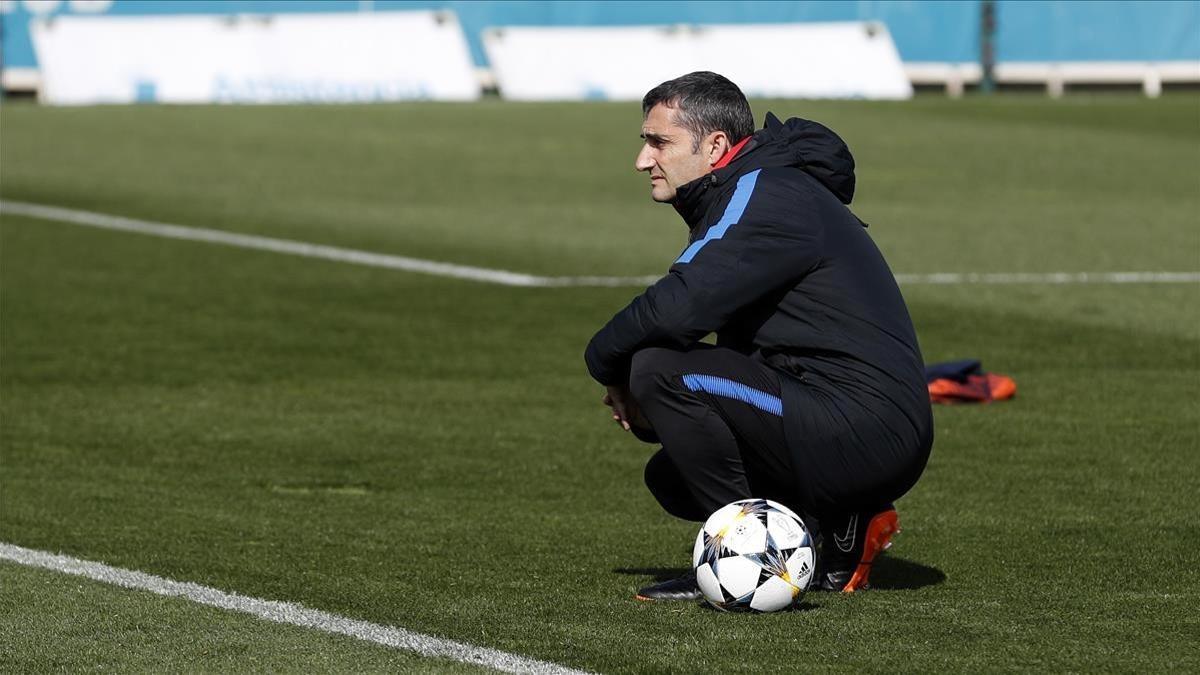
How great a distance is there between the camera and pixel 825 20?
34.6 m

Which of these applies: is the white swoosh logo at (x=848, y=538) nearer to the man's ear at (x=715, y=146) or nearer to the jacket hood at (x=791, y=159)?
the jacket hood at (x=791, y=159)

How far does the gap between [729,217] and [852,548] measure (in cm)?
111

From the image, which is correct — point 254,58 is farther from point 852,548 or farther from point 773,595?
point 773,595

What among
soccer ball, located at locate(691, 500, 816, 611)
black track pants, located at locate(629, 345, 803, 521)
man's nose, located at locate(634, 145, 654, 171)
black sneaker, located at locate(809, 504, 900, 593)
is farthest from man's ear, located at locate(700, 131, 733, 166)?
black sneaker, located at locate(809, 504, 900, 593)

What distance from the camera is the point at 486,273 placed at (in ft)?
51.3

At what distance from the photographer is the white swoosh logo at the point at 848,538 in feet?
21.7

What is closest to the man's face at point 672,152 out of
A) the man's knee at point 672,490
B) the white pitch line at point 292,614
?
the man's knee at point 672,490

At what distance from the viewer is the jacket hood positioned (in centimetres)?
639

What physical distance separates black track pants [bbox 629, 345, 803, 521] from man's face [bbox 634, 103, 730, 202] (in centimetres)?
51

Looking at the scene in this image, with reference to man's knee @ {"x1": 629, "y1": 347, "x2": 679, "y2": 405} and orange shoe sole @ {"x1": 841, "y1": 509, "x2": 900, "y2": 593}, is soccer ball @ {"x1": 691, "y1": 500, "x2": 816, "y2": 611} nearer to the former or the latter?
orange shoe sole @ {"x1": 841, "y1": 509, "x2": 900, "y2": 593}

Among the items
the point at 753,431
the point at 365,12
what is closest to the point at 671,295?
the point at 753,431

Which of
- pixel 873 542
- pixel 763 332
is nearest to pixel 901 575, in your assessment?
pixel 873 542

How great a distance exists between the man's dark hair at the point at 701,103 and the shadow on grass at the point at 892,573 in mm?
1399

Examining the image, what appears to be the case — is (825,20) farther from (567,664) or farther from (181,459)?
(567,664)
